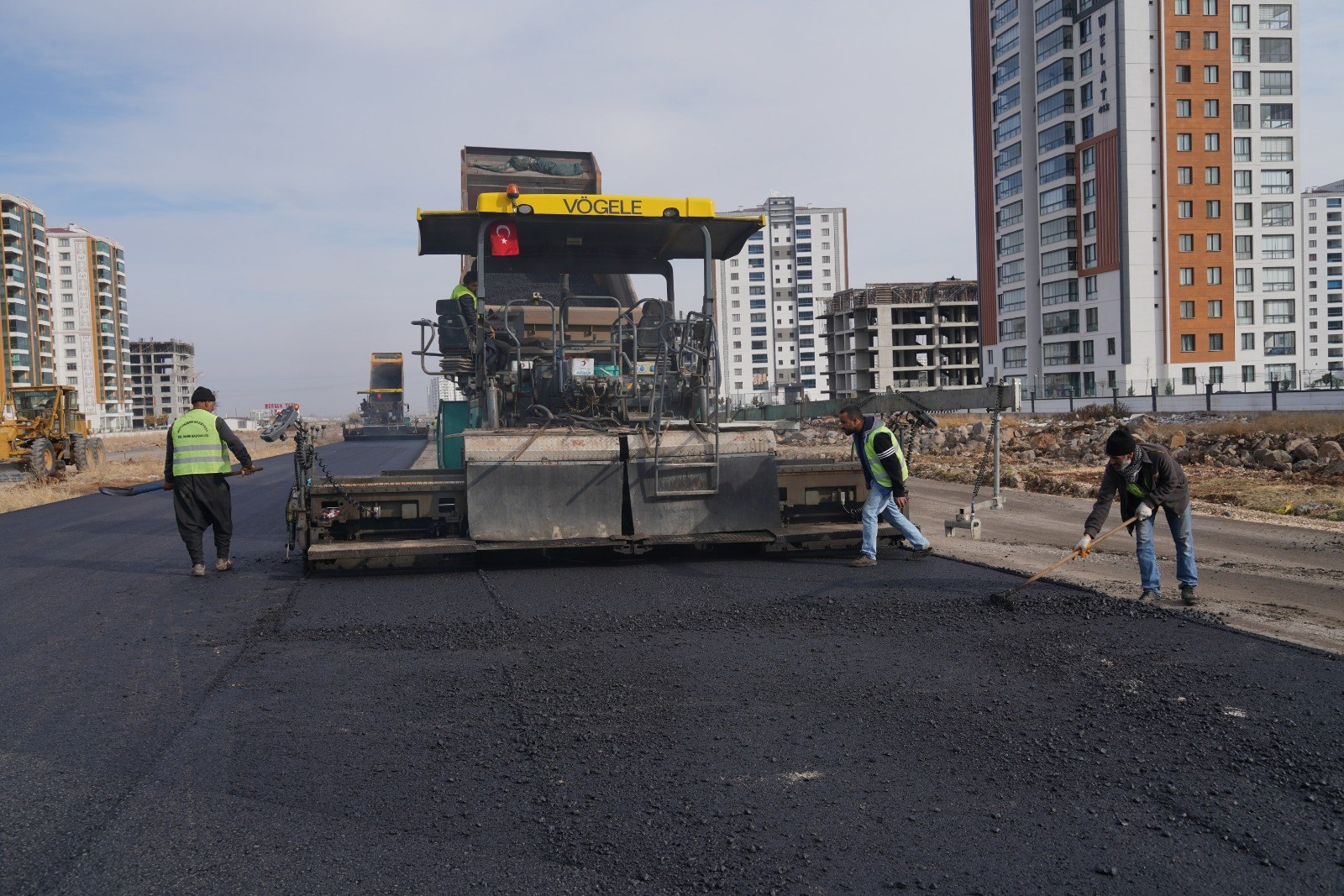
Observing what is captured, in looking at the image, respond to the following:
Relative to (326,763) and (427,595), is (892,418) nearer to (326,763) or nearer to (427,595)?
(427,595)

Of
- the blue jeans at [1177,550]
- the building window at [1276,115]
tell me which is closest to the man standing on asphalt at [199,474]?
the blue jeans at [1177,550]

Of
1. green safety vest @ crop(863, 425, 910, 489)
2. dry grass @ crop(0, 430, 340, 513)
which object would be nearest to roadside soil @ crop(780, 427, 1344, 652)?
green safety vest @ crop(863, 425, 910, 489)

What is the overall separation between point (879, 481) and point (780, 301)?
10002cm

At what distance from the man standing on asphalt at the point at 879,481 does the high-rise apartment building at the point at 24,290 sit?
8809 cm

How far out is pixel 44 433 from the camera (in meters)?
23.2

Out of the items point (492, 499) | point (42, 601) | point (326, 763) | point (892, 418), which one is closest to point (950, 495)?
point (892, 418)

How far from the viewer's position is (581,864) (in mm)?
2955

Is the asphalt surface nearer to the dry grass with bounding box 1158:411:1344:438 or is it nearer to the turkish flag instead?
the turkish flag

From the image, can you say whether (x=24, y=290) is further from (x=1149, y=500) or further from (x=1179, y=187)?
(x=1149, y=500)

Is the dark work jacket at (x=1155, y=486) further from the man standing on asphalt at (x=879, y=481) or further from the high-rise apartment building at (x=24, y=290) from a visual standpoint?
the high-rise apartment building at (x=24, y=290)

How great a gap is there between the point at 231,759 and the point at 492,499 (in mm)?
3851

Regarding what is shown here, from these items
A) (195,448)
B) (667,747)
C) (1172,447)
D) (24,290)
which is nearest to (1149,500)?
(667,747)

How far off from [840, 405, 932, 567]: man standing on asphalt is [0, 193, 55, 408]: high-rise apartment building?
289 ft

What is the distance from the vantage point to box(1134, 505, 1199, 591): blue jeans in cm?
652
